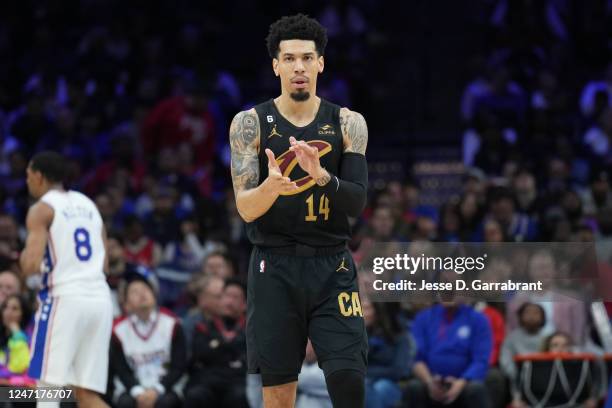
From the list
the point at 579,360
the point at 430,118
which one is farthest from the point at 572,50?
the point at 579,360

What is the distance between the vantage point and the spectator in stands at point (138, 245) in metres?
12.5

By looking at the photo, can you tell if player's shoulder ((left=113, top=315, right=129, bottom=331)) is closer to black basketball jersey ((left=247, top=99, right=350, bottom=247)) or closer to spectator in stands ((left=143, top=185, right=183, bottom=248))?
spectator in stands ((left=143, top=185, right=183, bottom=248))

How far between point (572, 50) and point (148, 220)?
6551 millimetres

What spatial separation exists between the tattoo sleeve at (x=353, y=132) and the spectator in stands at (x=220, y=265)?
520cm

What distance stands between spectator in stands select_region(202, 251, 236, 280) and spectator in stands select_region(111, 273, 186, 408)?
3.83 feet

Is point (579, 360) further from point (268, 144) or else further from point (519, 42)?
point (519, 42)

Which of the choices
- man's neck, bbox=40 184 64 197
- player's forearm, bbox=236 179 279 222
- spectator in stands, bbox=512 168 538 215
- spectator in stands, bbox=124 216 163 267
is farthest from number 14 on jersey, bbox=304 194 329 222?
spectator in stands, bbox=512 168 538 215

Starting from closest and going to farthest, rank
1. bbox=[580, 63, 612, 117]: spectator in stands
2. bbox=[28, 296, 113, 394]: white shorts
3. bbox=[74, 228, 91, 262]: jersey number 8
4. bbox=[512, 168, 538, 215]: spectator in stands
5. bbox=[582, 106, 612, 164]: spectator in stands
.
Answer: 1. bbox=[28, 296, 113, 394]: white shorts
2. bbox=[74, 228, 91, 262]: jersey number 8
3. bbox=[512, 168, 538, 215]: spectator in stands
4. bbox=[582, 106, 612, 164]: spectator in stands
5. bbox=[580, 63, 612, 117]: spectator in stands

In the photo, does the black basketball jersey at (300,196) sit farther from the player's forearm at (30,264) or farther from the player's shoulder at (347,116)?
the player's forearm at (30,264)

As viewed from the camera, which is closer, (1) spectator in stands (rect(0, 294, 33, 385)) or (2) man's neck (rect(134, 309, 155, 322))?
(1) spectator in stands (rect(0, 294, 33, 385))

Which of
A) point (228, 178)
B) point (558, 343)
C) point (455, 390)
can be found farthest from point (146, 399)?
point (228, 178)

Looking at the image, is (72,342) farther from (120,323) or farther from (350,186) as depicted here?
(350,186)

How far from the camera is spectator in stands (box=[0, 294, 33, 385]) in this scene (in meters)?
9.55

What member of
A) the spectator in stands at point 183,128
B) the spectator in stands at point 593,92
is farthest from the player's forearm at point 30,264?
the spectator in stands at point 593,92
